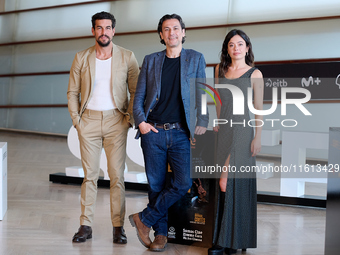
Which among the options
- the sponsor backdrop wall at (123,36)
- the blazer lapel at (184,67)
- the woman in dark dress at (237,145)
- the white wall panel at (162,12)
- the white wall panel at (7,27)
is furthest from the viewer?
the white wall panel at (7,27)

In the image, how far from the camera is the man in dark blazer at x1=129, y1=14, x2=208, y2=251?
116 inches

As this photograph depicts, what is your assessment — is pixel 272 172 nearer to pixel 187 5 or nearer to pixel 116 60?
pixel 116 60

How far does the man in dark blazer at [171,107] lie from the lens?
295 cm

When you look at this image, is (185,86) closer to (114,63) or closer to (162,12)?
(114,63)

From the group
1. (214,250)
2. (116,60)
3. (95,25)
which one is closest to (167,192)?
(214,250)

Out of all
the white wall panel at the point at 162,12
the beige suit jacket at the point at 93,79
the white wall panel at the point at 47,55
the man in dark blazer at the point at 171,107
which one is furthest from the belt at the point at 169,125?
the white wall panel at the point at 47,55

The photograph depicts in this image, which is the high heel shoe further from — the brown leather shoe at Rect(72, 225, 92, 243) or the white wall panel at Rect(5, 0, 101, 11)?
the white wall panel at Rect(5, 0, 101, 11)

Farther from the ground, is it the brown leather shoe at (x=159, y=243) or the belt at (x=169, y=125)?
the belt at (x=169, y=125)

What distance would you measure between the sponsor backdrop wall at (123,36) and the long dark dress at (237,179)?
5486mm

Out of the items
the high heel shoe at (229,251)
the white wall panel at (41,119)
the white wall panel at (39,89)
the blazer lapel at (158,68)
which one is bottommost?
the high heel shoe at (229,251)

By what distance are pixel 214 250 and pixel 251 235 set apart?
0.27m

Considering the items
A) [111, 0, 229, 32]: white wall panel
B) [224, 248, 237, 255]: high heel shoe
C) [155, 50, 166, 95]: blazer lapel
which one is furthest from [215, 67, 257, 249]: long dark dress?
[111, 0, 229, 32]: white wall panel

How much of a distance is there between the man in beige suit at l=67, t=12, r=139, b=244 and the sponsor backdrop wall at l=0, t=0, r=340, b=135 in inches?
215

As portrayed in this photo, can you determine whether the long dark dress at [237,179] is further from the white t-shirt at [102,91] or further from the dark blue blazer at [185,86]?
the white t-shirt at [102,91]
